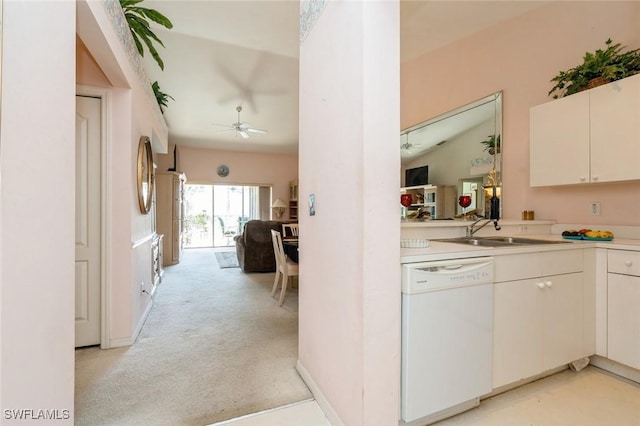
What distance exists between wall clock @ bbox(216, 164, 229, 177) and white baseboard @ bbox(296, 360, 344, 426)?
6849 mm

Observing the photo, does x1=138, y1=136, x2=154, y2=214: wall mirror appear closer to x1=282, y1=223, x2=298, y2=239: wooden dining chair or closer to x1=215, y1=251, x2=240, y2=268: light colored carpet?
x1=282, y1=223, x2=298, y2=239: wooden dining chair

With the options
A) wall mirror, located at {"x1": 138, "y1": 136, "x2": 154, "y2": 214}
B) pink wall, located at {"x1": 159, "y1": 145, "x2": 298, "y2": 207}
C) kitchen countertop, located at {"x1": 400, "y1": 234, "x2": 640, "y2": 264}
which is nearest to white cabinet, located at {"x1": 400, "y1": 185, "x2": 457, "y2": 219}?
kitchen countertop, located at {"x1": 400, "y1": 234, "x2": 640, "y2": 264}

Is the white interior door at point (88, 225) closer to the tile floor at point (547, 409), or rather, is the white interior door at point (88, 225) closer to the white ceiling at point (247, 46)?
the white ceiling at point (247, 46)

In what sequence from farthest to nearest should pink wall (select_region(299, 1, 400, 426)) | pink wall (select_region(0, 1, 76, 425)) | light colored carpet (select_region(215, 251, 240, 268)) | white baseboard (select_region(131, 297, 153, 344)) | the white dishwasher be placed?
light colored carpet (select_region(215, 251, 240, 268))
white baseboard (select_region(131, 297, 153, 344))
the white dishwasher
pink wall (select_region(299, 1, 400, 426))
pink wall (select_region(0, 1, 76, 425))

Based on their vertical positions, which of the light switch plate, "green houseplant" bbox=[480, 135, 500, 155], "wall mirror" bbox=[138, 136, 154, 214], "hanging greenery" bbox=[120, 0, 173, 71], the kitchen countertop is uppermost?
"hanging greenery" bbox=[120, 0, 173, 71]

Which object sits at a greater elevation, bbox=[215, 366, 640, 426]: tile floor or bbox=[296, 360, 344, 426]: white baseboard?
bbox=[296, 360, 344, 426]: white baseboard

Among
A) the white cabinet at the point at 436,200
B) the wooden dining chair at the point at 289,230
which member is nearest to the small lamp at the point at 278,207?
the wooden dining chair at the point at 289,230

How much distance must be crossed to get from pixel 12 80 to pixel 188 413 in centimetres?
167

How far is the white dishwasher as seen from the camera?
1294 millimetres

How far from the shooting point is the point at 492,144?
9.64 feet

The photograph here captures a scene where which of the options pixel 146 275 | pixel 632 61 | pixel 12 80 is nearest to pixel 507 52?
pixel 632 61

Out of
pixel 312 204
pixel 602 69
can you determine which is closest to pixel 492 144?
pixel 602 69

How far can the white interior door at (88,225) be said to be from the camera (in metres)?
2.17

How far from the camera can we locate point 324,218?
60.7 inches
